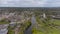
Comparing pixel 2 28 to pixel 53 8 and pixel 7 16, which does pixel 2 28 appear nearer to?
pixel 7 16

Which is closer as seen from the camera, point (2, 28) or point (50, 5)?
point (2, 28)

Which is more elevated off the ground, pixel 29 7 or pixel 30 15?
pixel 29 7

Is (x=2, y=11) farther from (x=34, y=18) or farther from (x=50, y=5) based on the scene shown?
(x=50, y=5)

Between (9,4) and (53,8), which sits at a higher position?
(9,4)

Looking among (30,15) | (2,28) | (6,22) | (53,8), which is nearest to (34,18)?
(30,15)

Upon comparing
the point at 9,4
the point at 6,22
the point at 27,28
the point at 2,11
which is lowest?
the point at 27,28

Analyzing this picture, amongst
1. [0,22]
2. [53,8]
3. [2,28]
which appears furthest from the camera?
[53,8]

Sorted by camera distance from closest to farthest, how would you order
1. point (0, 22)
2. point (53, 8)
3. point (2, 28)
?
point (2, 28)
point (0, 22)
point (53, 8)

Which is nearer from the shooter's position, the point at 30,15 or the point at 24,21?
the point at 24,21

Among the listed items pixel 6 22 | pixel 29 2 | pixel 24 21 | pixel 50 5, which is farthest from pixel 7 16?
pixel 50 5
